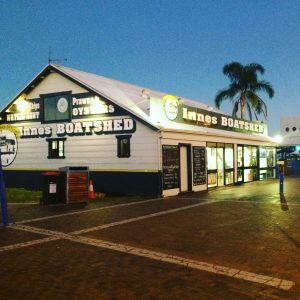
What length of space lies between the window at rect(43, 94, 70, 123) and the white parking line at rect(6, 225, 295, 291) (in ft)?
37.7

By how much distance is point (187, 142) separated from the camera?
1830 cm

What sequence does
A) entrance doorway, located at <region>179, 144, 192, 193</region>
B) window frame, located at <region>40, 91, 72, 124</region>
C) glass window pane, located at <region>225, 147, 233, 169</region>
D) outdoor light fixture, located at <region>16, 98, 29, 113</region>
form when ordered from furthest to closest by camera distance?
glass window pane, located at <region>225, 147, 233, 169</region> → outdoor light fixture, located at <region>16, 98, 29, 113</region> → window frame, located at <region>40, 91, 72, 124</region> → entrance doorway, located at <region>179, 144, 192, 193</region>

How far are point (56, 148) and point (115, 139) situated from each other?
13.5 feet

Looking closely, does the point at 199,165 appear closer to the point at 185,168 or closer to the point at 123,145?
the point at 185,168

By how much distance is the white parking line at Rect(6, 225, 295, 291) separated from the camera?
574 centimetres

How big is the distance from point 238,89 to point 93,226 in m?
30.5

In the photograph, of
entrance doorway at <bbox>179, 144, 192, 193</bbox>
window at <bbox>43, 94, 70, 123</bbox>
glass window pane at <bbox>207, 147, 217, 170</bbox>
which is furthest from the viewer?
glass window pane at <bbox>207, 147, 217, 170</bbox>

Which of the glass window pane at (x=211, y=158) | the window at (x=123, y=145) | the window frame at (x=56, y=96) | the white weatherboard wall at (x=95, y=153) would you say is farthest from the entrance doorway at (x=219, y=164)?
the window frame at (x=56, y=96)

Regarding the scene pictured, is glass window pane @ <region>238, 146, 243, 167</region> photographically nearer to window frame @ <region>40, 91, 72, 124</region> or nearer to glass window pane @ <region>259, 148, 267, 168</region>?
glass window pane @ <region>259, 148, 267, 168</region>

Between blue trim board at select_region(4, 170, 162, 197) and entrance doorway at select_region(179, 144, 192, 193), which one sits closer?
blue trim board at select_region(4, 170, 162, 197)

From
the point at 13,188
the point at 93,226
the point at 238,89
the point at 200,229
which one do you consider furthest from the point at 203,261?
the point at 238,89

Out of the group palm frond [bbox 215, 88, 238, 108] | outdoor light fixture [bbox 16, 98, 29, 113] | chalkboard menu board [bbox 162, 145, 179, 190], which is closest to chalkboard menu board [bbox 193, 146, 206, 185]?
chalkboard menu board [bbox 162, 145, 179, 190]

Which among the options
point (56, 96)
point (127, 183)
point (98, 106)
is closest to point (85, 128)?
point (98, 106)

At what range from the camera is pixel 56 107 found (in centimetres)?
2048
